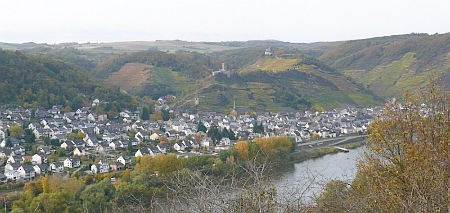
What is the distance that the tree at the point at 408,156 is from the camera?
10.2 ft

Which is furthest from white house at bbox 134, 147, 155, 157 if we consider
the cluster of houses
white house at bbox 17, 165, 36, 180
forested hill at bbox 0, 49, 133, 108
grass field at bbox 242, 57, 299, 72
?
grass field at bbox 242, 57, 299, 72

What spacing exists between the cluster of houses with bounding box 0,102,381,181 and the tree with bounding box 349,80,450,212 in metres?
11.1

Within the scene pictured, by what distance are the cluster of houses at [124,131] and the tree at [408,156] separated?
36.5 feet

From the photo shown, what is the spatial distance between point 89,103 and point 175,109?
5.31m

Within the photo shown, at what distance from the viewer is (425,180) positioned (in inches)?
123

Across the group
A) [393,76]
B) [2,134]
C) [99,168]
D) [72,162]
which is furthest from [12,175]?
[393,76]

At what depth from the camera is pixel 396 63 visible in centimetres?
4519

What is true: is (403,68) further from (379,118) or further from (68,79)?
(379,118)

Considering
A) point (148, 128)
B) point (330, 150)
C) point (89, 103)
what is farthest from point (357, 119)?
point (89, 103)

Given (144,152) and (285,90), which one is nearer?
(144,152)

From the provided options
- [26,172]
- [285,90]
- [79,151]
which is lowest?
[79,151]

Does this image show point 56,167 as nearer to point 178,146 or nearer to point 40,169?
point 40,169

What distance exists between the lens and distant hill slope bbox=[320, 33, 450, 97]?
39.0 metres

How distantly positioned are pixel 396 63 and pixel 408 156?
1732 inches
